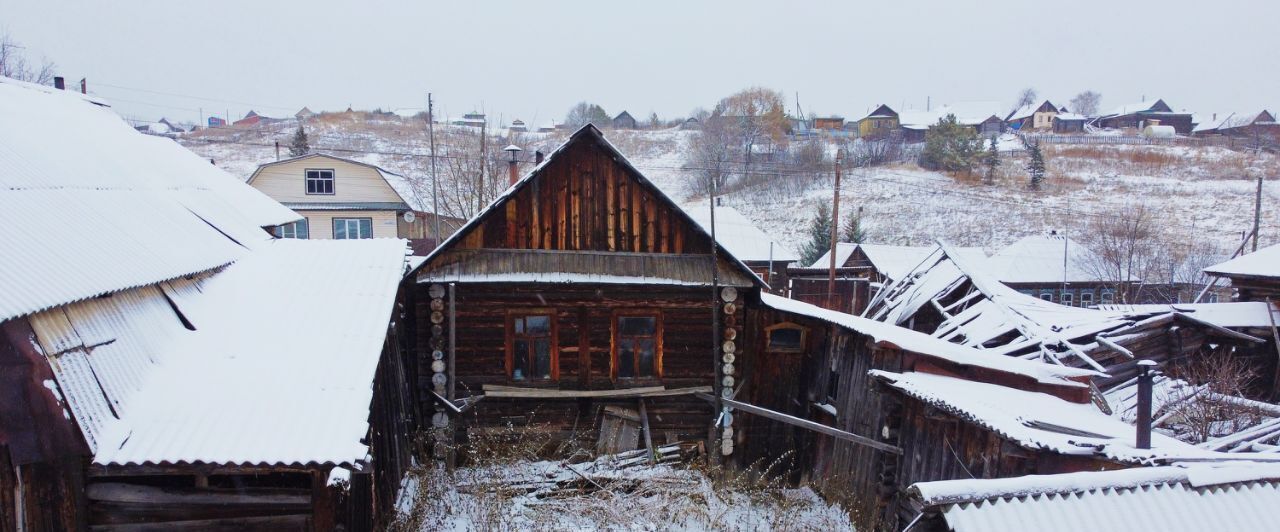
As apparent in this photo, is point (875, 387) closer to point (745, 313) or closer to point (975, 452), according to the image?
point (975, 452)

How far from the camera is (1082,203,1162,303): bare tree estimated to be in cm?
2930

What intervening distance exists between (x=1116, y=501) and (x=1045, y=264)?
29.7m

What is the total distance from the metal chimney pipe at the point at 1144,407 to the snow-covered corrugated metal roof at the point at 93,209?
9936 mm

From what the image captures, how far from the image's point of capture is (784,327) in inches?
561

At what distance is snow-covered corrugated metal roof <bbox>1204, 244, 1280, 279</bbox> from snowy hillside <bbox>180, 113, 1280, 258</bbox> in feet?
55.3

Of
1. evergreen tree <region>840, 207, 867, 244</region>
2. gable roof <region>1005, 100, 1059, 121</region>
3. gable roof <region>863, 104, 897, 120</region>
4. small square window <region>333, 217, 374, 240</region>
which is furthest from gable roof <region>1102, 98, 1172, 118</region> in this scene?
small square window <region>333, 217, 374, 240</region>

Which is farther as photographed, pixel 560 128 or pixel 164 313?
pixel 560 128

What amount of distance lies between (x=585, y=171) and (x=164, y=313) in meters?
7.13

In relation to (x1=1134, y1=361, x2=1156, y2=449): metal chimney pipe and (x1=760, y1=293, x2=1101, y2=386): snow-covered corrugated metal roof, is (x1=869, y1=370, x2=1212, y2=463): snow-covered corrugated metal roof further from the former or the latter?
(x1=760, y1=293, x2=1101, y2=386): snow-covered corrugated metal roof

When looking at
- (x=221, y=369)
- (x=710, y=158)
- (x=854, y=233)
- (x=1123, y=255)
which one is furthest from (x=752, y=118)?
(x=221, y=369)

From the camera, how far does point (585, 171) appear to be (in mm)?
13141

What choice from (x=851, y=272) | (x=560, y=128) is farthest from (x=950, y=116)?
(x=560, y=128)

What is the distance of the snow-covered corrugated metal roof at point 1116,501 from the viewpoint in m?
4.79

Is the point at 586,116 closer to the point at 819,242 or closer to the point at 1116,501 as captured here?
the point at 819,242
